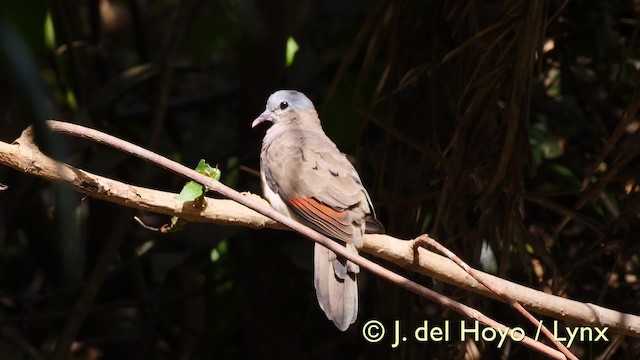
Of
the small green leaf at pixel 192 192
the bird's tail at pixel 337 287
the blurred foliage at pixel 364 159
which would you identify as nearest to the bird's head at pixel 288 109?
the blurred foliage at pixel 364 159

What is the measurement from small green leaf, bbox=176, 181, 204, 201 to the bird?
61 cm

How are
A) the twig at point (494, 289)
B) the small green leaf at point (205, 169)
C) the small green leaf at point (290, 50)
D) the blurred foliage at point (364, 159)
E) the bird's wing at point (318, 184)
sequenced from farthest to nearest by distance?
the small green leaf at point (290, 50), the blurred foliage at point (364, 159), the bird's wing at point (318, 184), the small green leaf at point (205, 169), the twig at point (494, 289)

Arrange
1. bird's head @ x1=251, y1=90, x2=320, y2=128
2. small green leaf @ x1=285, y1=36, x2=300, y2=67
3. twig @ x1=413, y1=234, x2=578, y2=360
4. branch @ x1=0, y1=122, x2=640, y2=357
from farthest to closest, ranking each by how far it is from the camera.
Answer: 1. small green leaf @ x1=285, y1=36, x2=300, y2=67
2. bird's head @ x1=251, y1=90, x2=320, y2=128
3. twig @ x1=413, y1=234, x2=578, y2=360
4. branch @ x1=0, y1=122, x2=640, y2=357

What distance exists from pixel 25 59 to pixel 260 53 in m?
2.97

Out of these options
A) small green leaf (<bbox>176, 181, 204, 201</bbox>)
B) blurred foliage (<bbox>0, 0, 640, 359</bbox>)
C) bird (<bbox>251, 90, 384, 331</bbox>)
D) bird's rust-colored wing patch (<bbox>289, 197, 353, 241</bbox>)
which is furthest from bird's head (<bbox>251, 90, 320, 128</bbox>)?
small green leaf (<bbox>176, 181, 204, 201</bbox>)

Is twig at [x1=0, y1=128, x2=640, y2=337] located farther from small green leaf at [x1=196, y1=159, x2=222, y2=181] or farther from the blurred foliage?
the blurred foliage

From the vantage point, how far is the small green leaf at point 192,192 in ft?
7.57

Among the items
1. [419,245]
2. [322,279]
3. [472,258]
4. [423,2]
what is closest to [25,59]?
[419,245]

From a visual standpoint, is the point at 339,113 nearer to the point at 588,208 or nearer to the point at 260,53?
the point at 260,53

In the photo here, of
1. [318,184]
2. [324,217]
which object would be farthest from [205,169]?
[318,184]

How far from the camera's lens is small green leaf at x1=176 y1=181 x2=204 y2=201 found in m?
2.31

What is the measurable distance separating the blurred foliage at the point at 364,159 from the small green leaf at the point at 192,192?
2.90 feet

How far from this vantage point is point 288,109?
3783 millimetres

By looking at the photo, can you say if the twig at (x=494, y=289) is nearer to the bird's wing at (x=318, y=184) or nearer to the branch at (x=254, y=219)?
the branch at (x=254, y=219)
